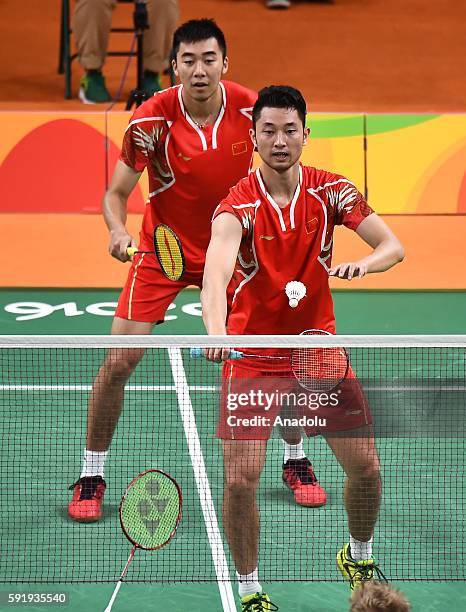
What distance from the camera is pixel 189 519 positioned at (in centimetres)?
587

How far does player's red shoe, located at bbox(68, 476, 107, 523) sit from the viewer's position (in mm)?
5828

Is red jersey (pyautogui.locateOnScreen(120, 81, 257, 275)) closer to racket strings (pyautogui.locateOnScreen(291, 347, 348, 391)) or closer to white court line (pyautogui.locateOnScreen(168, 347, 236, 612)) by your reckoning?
white court line (pyautogui.locateOnScreen(168, 347, 236, 612))

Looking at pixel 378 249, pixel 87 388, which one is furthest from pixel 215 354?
pixel 87 388

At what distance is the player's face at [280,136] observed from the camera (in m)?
4.92

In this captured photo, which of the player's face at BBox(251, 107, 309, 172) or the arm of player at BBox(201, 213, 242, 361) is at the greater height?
the player's face at BBox(251, 107, 309, 172)

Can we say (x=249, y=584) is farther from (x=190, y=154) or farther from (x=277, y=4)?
(x=277, y=4)

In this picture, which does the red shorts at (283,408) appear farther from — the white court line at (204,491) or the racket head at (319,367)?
the white court line at (204,491)

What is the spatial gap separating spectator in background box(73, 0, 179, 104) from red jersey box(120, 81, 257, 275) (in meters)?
5.36

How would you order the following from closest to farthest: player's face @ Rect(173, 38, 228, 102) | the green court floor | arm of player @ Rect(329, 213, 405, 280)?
arm of player @ Rect(329, 213, 405, 280) < the green court floor < player's face @ Rect(173, 38, 228, 102)

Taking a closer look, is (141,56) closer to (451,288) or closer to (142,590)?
(451,288)

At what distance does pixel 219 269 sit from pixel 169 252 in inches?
44.0

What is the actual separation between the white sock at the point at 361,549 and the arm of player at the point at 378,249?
114 centimetres

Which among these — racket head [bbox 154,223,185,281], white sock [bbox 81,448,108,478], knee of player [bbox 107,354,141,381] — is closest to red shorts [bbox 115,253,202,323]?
racket head [bbox 154,223,185,281]

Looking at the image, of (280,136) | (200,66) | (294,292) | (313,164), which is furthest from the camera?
(313,164)
